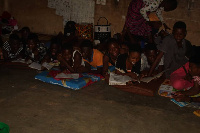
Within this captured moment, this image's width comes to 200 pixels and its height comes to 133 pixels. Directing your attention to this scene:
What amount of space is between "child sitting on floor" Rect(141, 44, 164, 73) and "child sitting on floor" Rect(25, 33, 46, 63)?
2012 millimetres

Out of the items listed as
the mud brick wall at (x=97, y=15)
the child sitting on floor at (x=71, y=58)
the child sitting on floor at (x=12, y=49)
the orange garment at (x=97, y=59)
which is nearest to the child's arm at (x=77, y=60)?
the child sitting on floor at (x=71, y=58)

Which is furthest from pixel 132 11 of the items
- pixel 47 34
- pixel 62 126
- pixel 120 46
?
pixel 47 34

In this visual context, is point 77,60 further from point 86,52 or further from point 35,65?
point 35,65

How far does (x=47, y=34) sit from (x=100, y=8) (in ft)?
6.38

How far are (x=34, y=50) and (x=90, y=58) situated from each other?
125 cm

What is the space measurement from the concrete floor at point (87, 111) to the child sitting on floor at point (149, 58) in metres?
0.76

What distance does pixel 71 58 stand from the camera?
4.26 m

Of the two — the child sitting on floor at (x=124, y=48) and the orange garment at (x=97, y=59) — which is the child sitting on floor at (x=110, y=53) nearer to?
the child sitting on floor at (x=124, y=48)

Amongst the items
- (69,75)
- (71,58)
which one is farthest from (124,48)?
(69,75)

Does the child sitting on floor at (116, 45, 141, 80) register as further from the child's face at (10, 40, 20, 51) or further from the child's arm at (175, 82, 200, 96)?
the child's face at (10, 40, 20, 51)

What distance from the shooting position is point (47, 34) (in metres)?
7.37

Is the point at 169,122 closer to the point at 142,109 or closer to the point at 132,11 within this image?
the point at 142,109

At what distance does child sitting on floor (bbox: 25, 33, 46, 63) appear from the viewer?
4.74 metres

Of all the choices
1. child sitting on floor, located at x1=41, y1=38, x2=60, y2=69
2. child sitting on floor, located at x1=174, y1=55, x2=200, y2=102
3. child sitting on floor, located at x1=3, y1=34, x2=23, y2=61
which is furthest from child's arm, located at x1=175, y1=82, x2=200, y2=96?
child sitting on floor, located at x1=3, y1=34, x2=23, y2=61
